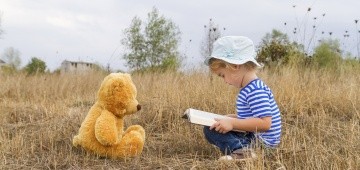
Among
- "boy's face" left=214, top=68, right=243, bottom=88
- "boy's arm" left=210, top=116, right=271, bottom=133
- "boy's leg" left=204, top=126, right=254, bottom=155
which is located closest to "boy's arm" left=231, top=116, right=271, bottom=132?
"boy's arm" left=210, top=116, right=271, bottom=133

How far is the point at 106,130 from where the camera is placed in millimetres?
3127

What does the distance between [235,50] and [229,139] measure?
1.83ft

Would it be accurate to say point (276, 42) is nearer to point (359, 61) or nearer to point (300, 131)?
point (359, 61)

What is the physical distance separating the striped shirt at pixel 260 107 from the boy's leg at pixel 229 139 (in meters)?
0.10

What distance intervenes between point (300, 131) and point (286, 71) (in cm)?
234

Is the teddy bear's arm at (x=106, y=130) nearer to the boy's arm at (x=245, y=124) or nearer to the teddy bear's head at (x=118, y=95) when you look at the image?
the teddy bear's head at (x=118, y=95)

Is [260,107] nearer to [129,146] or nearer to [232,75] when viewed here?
[232,75]

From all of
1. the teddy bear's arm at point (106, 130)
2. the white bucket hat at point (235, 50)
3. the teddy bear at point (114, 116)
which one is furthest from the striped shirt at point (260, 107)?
the teddy bear's arm at point (106, 130)

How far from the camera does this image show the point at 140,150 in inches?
131

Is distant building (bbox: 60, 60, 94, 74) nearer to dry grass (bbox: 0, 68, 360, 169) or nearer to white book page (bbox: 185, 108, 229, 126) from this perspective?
dry grass (bbox: 0, 68, 360, 169)

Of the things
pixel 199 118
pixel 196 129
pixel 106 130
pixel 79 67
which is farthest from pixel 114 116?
pixel 79 67

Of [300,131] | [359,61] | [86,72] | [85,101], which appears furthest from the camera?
[86,72]

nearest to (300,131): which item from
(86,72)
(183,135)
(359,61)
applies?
(183,135)

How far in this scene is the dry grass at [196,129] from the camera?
2.90 m
